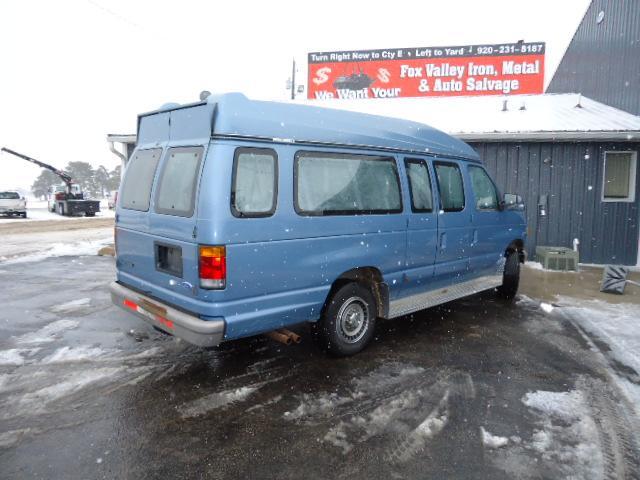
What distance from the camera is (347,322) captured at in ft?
14.9

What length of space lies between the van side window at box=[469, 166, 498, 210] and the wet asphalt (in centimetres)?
165

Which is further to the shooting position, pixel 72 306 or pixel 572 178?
pixel 572 178

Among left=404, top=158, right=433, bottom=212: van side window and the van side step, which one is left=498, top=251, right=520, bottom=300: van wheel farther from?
left=404, top=158, right=433, bottom=212: van side window

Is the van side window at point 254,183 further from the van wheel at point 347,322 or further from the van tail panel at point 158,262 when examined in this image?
the van wheel at point 347,322

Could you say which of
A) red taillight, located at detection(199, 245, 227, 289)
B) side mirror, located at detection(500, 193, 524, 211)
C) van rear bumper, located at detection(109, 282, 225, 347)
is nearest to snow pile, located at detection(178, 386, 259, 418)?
van rear bumper, located at detection(109, 282, 225, 347)

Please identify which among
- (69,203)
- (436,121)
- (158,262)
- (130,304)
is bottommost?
(130,304)

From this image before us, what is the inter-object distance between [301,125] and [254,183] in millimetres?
779

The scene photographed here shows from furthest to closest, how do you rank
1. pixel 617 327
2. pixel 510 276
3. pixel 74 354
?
pixel 510 276
pixel 617 327
pixel 74 354

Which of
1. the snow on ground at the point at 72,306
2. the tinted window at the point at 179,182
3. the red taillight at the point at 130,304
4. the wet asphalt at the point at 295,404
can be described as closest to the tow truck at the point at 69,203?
the snow on ground at the point at 72,306

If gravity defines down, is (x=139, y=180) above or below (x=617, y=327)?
above

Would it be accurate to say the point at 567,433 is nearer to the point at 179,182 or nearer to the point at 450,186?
the point at 450,186

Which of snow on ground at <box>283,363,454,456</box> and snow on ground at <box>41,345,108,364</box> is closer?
snow on ground at <box>283,363,454,456</box>

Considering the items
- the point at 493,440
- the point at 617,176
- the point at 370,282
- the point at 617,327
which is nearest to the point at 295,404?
the point at 493,440

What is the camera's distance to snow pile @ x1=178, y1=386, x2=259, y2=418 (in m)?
3.44
